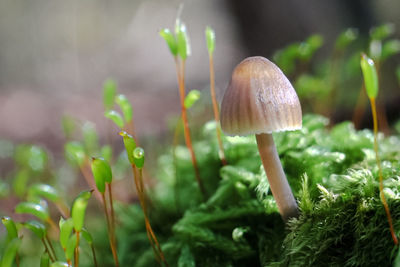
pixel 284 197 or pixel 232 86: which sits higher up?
pixel 232 86

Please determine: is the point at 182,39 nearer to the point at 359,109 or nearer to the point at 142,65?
the point at 359,109

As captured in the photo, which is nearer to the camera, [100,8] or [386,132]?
[386,132]

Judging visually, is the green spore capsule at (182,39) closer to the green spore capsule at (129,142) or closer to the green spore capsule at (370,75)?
the green spore capsule at (129,142)

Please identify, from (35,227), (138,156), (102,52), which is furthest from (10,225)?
(102,52)

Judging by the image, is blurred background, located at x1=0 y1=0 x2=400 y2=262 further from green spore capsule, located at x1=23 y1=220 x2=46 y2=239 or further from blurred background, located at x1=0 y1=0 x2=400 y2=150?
green spore capsule, located at x1=23 y1=220 x2=46 y2=239

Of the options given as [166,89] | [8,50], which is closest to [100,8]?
[8,50]

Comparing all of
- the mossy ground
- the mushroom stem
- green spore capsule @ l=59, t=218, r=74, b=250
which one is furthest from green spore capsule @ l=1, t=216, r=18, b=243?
the mushroom stem

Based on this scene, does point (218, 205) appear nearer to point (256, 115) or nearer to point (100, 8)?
point (256, 115)
